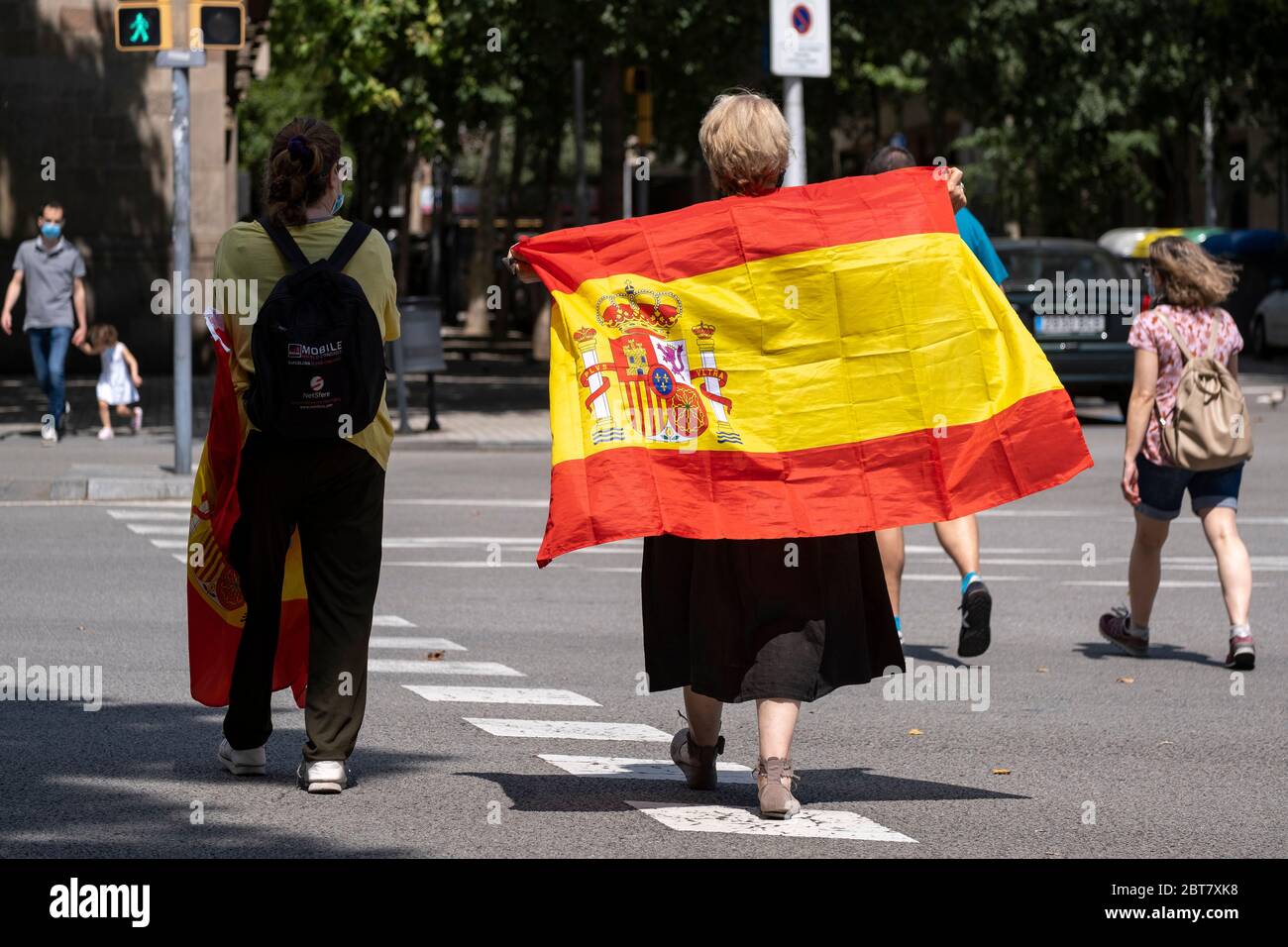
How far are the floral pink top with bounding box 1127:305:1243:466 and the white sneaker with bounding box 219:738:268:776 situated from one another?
4.21 meters

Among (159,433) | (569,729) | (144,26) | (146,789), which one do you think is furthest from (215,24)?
(146,789)

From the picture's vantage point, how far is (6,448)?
59.6 ft

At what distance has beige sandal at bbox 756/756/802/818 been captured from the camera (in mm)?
5848

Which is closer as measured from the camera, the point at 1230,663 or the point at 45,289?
the point at 1230,663

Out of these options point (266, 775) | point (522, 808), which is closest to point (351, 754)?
point (266, 775)

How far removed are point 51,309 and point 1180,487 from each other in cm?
1193

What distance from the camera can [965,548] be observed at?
8859mm

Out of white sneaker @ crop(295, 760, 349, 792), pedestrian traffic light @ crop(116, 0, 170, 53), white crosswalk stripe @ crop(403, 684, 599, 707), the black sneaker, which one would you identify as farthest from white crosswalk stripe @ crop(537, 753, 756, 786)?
pedestrian traffic light @ crop(116, 0, 170, 53)

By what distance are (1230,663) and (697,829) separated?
A: 3.70 metres

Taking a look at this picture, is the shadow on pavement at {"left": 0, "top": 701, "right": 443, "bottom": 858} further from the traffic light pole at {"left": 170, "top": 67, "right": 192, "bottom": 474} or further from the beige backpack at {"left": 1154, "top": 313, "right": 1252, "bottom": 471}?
the traffic light pole at {"left": 170, "top": 67, "right": 192, "bottom": 474}

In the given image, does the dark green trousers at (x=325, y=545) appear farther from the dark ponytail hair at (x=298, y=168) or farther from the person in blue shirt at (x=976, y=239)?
the person in blue shirt at (x=976, y=239)

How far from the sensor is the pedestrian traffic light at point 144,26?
1553 centimetres
